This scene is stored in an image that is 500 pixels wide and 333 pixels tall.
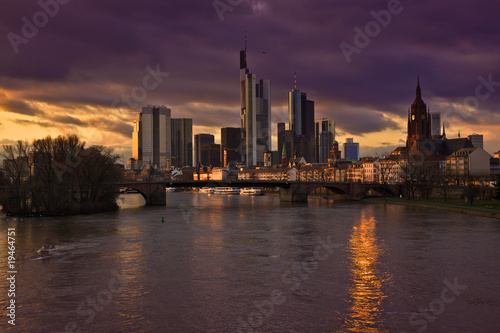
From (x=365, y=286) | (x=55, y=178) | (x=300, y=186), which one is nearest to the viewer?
(x=365, y=286)

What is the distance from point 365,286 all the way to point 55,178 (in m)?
69.5

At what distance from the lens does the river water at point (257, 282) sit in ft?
79.4

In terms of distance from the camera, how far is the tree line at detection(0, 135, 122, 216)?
8269 cm

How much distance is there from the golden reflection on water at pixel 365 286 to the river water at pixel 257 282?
2.8 inches

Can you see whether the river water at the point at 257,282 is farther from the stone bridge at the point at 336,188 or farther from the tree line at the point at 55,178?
the stone bridge at the point at 336,188

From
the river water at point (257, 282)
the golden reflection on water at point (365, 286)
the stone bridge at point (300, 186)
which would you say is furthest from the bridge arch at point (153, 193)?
the golden reflection on water at point (365, 286)

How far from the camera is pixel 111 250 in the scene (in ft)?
152

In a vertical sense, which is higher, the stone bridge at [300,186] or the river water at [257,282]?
the stone bridge at [300,186]

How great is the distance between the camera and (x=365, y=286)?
1224 inches

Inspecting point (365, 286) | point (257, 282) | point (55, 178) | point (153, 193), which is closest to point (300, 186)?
point (153, 193)

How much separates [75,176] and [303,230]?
2056 inches

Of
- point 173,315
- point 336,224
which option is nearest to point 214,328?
point 173,315

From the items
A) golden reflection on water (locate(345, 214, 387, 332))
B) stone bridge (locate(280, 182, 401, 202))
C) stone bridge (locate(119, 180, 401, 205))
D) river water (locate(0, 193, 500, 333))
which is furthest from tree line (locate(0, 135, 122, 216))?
stone bridge (locate(280, 182, 401, 202))

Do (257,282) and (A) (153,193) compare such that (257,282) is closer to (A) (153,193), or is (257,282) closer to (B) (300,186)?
(A) (153,193)
